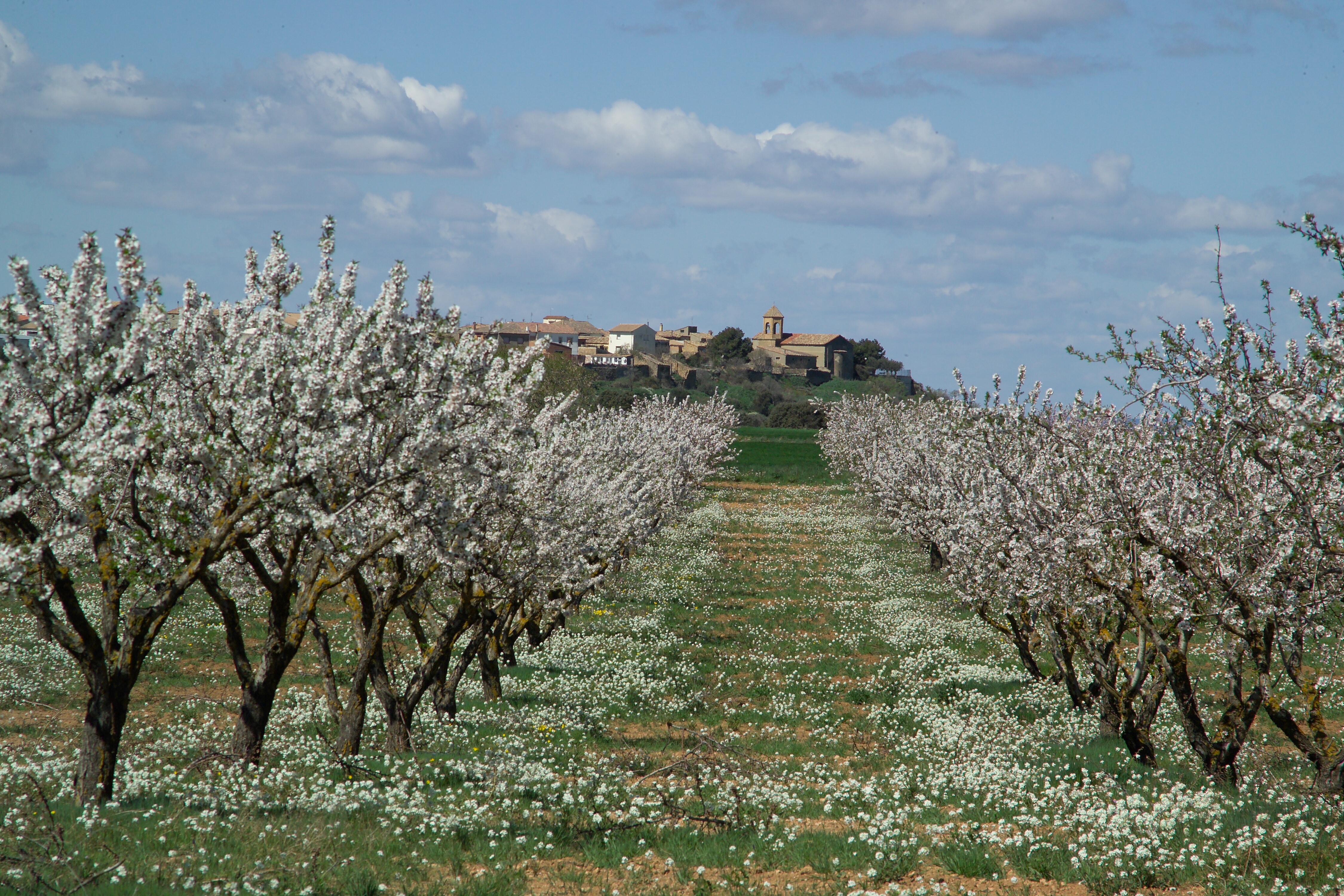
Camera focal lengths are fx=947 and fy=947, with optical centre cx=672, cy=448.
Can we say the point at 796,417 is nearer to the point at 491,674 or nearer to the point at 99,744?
the point at 491,674

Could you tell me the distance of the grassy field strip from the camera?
8031mm

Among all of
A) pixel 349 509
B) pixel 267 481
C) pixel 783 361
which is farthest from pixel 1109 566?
pixel 783 361

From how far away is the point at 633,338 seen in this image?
558 feet

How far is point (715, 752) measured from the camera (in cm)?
1401

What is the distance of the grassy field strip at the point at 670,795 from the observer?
8.03 metres

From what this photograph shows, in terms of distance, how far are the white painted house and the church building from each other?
19.0m

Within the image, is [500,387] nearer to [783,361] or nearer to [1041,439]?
[1041,439]

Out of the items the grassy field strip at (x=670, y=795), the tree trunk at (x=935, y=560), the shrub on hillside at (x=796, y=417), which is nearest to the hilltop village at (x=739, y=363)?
the shrub on hillside at (x=796, y=417)

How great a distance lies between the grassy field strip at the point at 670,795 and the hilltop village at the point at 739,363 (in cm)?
7376

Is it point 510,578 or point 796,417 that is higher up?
point 796,417

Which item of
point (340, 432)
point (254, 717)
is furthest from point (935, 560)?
point (340, 432)

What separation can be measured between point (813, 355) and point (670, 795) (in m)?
158

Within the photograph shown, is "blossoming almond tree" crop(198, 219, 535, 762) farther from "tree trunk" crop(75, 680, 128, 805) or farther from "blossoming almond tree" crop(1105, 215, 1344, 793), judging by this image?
"blossoming almond tree" crop(1105, 215, 1344, 793)

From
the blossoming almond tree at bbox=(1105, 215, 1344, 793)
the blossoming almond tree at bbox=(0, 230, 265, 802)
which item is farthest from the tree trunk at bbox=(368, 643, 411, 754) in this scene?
the blossoming almond tree at bbox=(1105, 215, 1344, 793)
